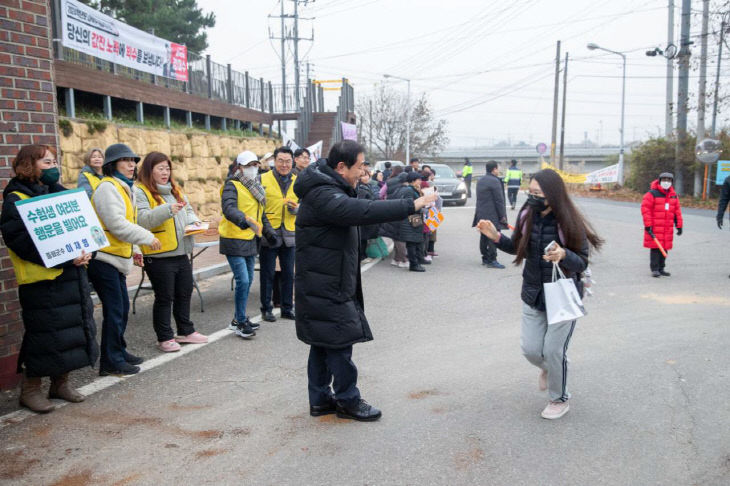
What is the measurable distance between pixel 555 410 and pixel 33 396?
380 centimetres

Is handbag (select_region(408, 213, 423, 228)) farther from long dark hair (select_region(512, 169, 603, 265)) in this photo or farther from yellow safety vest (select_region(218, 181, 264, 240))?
long dark hair (select_region(512, 169, 603, 265))

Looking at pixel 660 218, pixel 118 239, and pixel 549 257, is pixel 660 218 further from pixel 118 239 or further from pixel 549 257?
Result: pixel 118 239

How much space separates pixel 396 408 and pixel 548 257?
156 cm

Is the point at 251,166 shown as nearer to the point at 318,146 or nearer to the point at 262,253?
the point at 262,253

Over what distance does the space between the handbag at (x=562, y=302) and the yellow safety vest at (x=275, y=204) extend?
12.0 feet

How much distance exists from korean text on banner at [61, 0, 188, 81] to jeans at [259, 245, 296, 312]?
7.53 metres

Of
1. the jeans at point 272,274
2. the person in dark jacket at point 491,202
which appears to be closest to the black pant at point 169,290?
the jeans at point 272,274

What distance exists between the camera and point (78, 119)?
1183cm

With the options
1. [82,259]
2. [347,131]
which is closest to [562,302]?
[82,259]

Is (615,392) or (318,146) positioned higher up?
(318,146)

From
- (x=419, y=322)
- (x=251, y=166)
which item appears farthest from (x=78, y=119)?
(x=419, y=322)

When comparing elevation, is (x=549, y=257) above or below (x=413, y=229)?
above

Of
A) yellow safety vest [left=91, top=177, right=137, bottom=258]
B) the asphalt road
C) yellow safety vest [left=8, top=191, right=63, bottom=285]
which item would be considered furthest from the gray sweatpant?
yellow safety vest [left=8, top=191, right=63, bottom=285]

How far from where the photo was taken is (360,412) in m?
4.21
